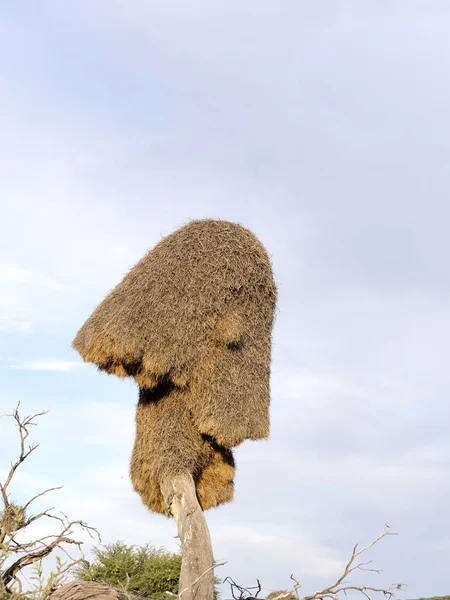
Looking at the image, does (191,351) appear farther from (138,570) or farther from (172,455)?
(138,570)

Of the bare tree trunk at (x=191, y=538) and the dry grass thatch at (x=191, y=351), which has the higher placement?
the dry grass thatch at (x=191, y=351)

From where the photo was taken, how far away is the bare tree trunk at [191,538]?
10328mm

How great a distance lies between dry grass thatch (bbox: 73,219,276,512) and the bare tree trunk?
1.03ft

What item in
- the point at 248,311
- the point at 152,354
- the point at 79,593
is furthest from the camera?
the point at 248,311

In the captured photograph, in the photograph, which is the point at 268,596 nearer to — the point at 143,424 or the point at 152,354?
the point at 143,424

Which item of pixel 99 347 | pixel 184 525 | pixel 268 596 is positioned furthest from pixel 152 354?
pixel 268 596

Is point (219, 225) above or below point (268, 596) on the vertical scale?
above

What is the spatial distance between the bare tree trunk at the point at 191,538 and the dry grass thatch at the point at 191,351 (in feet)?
1.03

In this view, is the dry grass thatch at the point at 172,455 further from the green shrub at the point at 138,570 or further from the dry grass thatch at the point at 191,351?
the green shrub at the point at 138,570

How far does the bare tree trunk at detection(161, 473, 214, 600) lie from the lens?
407 inches

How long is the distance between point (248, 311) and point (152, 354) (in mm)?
1814

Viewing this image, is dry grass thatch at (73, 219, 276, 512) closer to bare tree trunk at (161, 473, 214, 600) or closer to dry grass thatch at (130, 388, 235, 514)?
dry grass thatch at (130, 388, 235, 514)

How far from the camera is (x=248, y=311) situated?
A: 37.9 feet

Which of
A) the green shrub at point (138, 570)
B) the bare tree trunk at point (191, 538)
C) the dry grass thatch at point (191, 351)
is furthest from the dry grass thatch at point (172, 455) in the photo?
the green shrub at point (138, 570)
